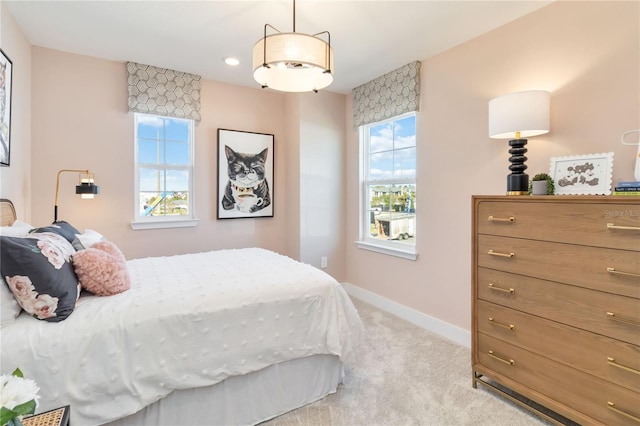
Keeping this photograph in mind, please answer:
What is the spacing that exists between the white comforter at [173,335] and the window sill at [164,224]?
122cm

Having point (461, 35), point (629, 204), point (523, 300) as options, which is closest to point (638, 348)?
point (523, 300)

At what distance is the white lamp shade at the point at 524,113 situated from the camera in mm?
2025

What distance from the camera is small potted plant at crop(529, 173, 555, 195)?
1.93m

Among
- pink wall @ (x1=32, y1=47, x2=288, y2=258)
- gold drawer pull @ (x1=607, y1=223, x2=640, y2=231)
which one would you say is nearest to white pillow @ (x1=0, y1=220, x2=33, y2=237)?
pink wall @ (x1=32, y1=47, x2=288, y2=258)

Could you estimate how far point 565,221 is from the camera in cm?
170

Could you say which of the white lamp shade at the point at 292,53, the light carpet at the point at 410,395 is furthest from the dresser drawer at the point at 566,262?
the white lamp shade at the point at 292,53

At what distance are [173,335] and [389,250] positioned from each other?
8.15ft

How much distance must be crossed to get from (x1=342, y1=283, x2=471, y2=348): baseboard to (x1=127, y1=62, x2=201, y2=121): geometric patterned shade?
278 centimetres

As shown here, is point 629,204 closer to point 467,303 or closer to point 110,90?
point 467,303

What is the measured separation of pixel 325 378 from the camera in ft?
6.75

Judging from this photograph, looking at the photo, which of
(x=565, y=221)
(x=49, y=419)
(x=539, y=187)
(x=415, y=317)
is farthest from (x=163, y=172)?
(x=565, y=221)

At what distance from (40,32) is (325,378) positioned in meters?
3.40

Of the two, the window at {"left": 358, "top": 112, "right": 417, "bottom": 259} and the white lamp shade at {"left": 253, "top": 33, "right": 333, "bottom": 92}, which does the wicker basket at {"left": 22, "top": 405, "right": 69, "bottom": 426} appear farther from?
the window at {"left": 358, "top": 112, "right": 417, "bottom": 259}

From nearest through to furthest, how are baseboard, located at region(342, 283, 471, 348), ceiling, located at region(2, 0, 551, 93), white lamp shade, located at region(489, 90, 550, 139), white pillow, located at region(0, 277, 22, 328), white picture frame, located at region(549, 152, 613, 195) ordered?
white pillow, located at region(0, 277, 22, 328)
white picture frame, located at region(549, 152, 613, 195)
white lamp shade, located at region(489, 90, 550, 139)
ceiling, located at region(2, 0, 551, 93)
baseboard, located at region(342, 283, 471, 348)
